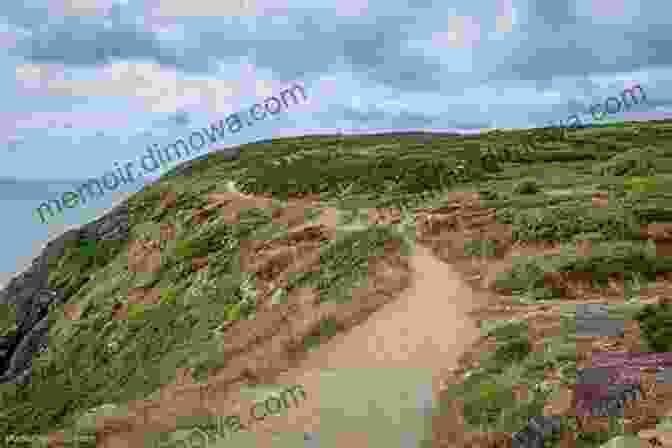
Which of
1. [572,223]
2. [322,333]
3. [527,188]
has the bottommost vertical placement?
[322,333]

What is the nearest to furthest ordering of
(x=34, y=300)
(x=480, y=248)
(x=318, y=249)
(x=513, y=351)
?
(x=513, y=351) < (x=480, y=248) < (x=318, y=249) < (x=34, y=300)

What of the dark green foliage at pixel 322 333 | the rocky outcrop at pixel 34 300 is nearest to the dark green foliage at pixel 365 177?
the rocky outcrop at pixel 34 300

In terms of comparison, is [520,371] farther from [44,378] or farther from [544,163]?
[544,163]

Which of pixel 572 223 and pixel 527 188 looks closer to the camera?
pixel 572 223

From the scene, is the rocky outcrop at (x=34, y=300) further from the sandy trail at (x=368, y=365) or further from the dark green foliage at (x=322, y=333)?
the sandy trail at (x=368, y=365)

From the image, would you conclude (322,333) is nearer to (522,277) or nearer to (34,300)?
(522,277)

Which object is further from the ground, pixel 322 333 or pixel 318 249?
pixel 318 249

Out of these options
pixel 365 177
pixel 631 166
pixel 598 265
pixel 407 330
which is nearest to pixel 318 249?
pixel 407 330
